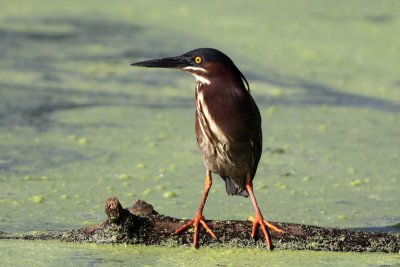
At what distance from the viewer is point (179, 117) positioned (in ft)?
16.6

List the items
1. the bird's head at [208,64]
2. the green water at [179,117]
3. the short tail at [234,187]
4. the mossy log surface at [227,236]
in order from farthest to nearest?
the green water at [179,117] → the short tail at [234,187] → the bird's head at [208,64] → the mossy log surface at [227,236]

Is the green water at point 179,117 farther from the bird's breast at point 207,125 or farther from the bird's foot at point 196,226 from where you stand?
the bird's breast at point 207,125

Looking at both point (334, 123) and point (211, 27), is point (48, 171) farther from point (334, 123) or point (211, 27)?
point (211, 27)

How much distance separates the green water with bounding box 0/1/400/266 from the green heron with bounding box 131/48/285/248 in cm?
32

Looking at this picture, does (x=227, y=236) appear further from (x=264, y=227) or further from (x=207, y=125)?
(x=207, y=125)

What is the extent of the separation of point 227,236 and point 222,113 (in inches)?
15.0


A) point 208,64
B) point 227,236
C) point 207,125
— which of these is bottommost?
point 227,236

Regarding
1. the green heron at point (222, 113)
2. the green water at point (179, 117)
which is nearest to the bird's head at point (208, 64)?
the green heron at point (222, 113)

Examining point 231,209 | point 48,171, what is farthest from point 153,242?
point 48,171

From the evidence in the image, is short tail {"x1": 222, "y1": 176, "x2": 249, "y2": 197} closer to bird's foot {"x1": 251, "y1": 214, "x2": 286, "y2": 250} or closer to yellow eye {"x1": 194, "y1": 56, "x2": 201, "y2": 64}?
bird's foot {"x1": 251, "y1": 214, "x2": 286, "y2": 250}

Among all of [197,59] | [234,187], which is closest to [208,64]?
[197,59]

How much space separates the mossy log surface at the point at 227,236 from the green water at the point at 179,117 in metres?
0.03

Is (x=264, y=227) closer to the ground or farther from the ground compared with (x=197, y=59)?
closer to the ground

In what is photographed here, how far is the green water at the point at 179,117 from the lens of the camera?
11.5 ft
